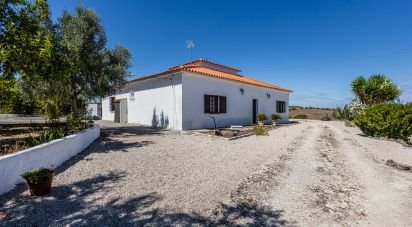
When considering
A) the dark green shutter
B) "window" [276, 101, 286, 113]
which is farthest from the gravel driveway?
"window" [276, 101, 286, 113]

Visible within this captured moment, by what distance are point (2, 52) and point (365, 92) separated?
1094 inches

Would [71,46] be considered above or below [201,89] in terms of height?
above

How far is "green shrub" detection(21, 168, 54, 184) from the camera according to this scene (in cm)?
379

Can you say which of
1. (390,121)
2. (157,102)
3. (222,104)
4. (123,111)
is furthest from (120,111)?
(390,121)

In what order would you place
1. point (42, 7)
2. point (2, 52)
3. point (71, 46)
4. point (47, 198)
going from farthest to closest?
1. point (71, 46)
2. point (42, 7)
3. point (2, 52)
4. point (47, 198)

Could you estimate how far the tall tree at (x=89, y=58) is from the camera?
11148 mm

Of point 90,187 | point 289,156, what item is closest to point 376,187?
point 289,156

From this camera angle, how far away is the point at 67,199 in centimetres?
385

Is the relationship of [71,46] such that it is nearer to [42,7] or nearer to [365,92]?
[42,7]

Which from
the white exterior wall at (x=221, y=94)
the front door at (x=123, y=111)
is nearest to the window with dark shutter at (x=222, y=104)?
the white exterior wall at (x=221, y=94)

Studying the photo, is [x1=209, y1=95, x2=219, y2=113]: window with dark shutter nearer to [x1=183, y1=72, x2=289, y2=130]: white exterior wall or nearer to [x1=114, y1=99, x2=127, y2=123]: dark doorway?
[x1=183, y1=72, x2=289, y2=130]: white exterior wall

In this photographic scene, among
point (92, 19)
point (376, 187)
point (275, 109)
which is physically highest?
point (92, 19)

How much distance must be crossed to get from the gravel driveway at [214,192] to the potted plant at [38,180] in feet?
0.50

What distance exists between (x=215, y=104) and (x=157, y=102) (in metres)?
4.01
